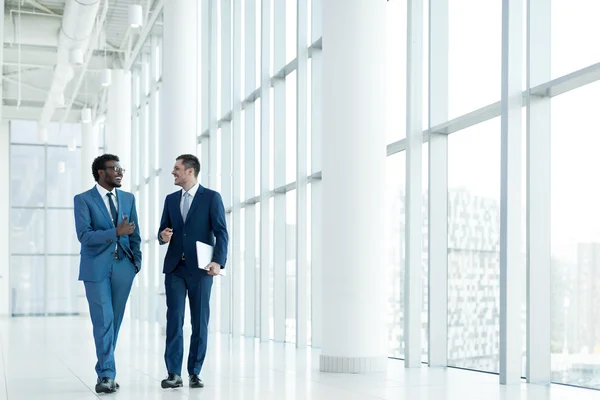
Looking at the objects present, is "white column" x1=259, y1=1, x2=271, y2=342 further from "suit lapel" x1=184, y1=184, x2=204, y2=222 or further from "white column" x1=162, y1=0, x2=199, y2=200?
"suit lapel" x1=184, y1=184, x2=204, y2=222

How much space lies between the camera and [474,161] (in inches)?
331

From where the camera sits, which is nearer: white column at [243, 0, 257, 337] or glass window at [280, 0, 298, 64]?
glass window at [280, 0, 298, 64]

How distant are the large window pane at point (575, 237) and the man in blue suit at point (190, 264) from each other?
9.24ft

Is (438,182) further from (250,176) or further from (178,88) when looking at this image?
(178,88)

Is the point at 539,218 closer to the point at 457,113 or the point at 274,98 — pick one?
the point at 457,113

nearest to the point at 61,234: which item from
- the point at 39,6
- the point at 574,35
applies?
the point at 39,6

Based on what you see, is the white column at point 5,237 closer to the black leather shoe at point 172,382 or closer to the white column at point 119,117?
the white column at point 119,117

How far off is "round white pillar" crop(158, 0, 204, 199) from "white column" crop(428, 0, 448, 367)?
22.4 feet

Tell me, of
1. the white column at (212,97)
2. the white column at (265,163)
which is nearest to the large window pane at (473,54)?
the white column at (265,163)

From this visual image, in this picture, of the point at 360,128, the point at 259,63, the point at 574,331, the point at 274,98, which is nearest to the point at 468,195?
the point at 360,128

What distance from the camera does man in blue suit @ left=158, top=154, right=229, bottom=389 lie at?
252 inches

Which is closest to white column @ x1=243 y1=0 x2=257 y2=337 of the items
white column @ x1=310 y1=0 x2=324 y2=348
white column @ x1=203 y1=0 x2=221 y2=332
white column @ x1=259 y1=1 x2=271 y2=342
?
white column @ x1=259 y1=1 x2=271 y2=342

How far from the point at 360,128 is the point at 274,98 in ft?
17.7

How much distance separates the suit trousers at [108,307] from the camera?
6137 mm
